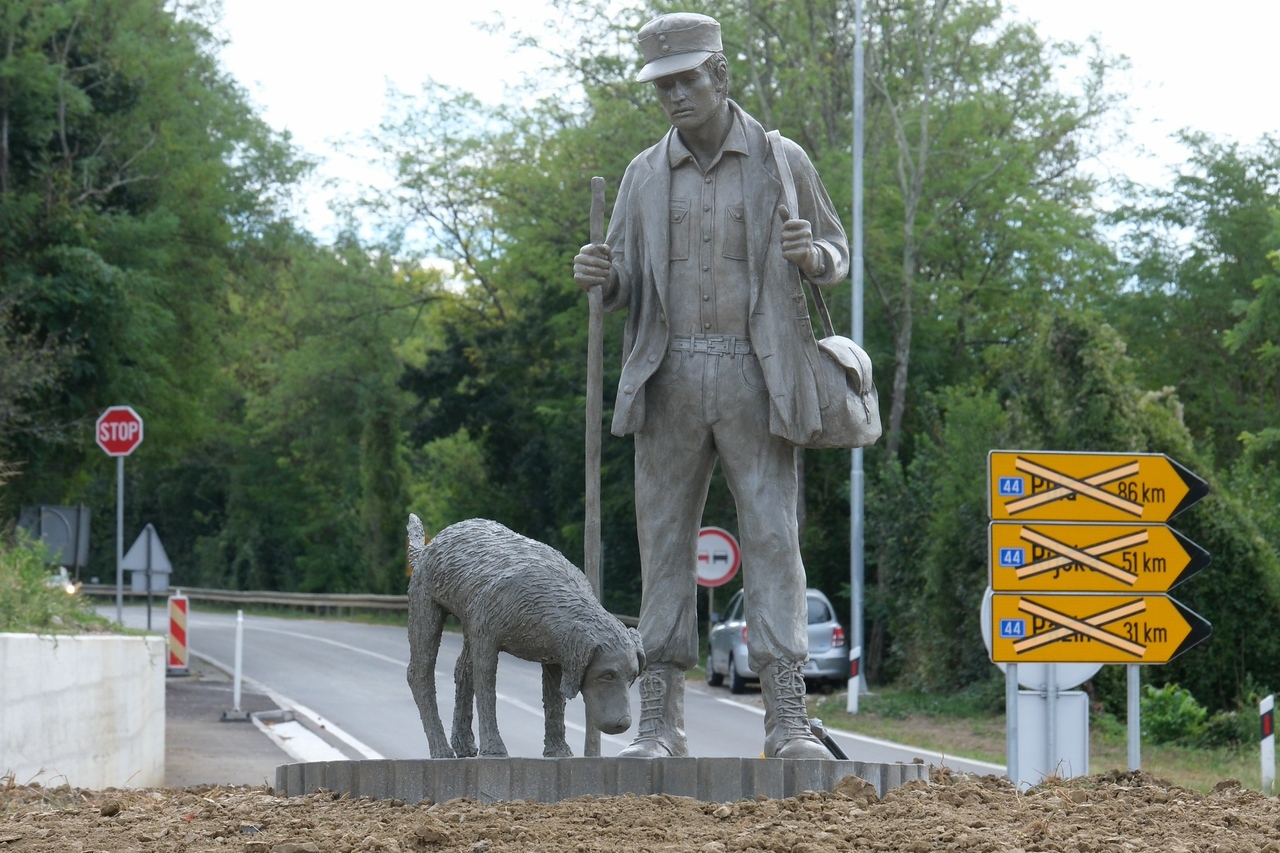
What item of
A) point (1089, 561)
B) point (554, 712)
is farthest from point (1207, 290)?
point (554, 712)

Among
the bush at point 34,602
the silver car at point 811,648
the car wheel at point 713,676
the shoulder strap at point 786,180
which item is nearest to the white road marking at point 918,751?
the silver car at point 811,648

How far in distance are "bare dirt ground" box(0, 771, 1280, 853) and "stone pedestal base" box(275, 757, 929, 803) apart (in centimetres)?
10

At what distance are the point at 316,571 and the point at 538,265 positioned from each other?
25.2 meters

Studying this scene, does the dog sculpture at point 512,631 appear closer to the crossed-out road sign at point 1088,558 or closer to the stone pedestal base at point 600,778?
the stone pedestal base at point 600,778

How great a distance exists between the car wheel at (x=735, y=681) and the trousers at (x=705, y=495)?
1759 centimetres

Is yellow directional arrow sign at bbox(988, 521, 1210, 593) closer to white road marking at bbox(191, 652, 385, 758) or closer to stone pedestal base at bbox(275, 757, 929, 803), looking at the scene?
stone pedestal base at bbox(275, 757, 929, 803)

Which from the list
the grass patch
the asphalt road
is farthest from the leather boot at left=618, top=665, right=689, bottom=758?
the grass patch

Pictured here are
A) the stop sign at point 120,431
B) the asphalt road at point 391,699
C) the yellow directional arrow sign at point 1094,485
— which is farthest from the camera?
the stop sign at point 120,431

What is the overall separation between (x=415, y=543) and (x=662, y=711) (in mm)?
1149

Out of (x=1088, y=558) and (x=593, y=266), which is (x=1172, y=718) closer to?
(x=1088, y=558)

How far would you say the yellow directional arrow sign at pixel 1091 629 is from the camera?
10.2m

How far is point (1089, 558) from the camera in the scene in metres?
10.3

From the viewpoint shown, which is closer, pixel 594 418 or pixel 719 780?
pixel 719 780

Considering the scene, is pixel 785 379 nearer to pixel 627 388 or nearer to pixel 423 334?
pixel 627 388
